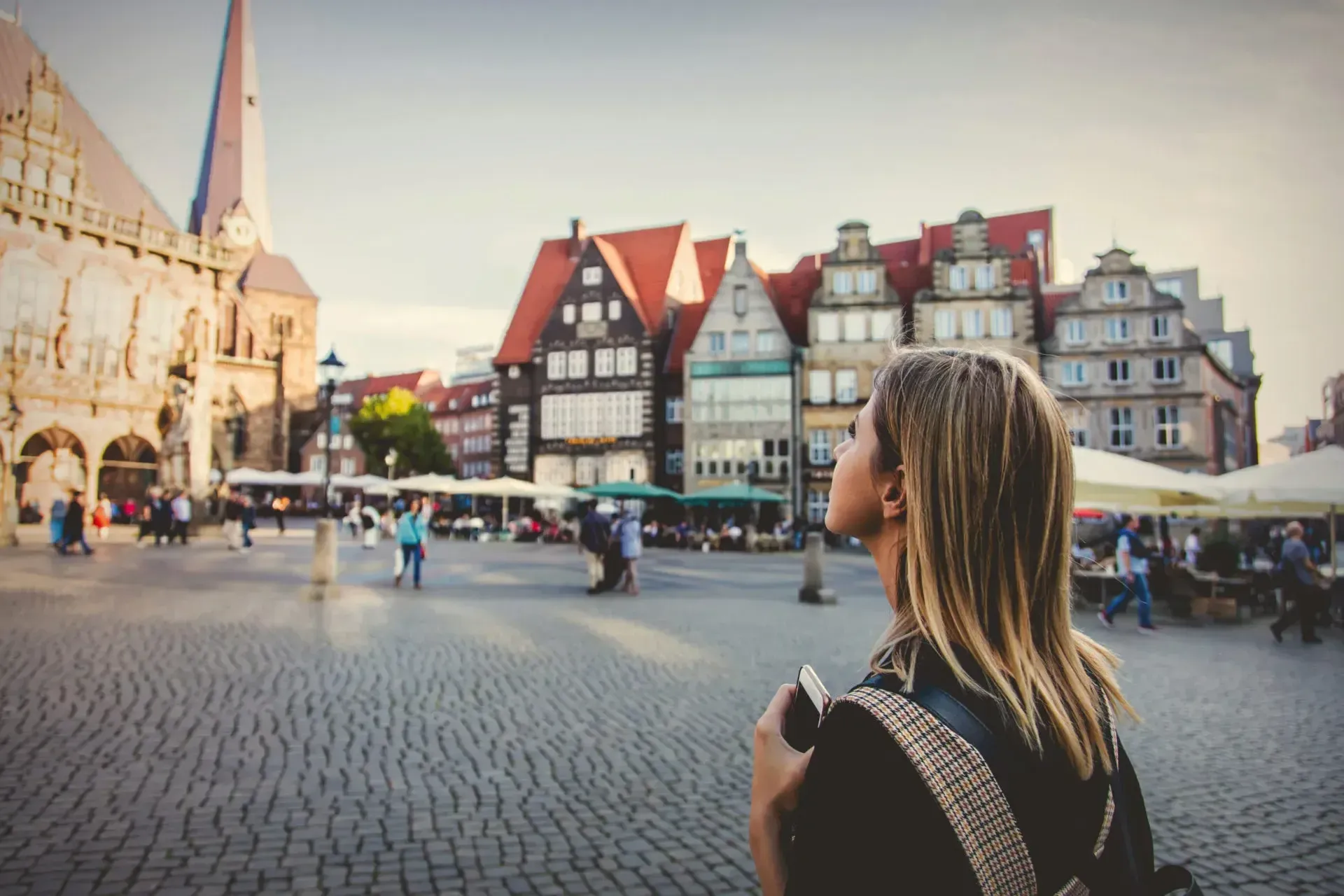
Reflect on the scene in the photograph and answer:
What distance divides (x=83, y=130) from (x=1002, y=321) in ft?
113

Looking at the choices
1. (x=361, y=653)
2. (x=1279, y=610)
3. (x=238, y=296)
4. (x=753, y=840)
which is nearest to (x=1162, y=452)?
(x=1279, y=610)

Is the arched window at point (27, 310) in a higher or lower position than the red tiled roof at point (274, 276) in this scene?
lower

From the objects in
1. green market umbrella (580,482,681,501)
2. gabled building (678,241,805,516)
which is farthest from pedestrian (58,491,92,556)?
gabled building (678,241,805,516)

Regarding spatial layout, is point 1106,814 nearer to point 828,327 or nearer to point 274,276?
point 828,327

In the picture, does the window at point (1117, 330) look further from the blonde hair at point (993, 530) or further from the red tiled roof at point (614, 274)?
the blonde hair at point (993, 530)

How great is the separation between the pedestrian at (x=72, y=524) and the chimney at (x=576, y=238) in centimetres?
3734

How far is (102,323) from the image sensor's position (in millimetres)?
24875

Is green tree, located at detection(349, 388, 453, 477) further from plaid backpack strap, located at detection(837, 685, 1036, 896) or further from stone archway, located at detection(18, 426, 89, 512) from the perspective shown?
plaid backpack strap, located at detection(837, 685, 1036, 896)

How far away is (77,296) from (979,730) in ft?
78.7

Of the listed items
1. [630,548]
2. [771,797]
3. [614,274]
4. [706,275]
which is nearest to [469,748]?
[771,797]

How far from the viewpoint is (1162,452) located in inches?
1486

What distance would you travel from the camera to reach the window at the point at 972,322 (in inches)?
1567

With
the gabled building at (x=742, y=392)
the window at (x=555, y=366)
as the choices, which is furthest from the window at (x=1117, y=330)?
the window at (x=555, y=366)

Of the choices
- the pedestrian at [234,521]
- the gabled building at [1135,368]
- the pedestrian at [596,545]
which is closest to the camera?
the pedestrian at [596,545]
